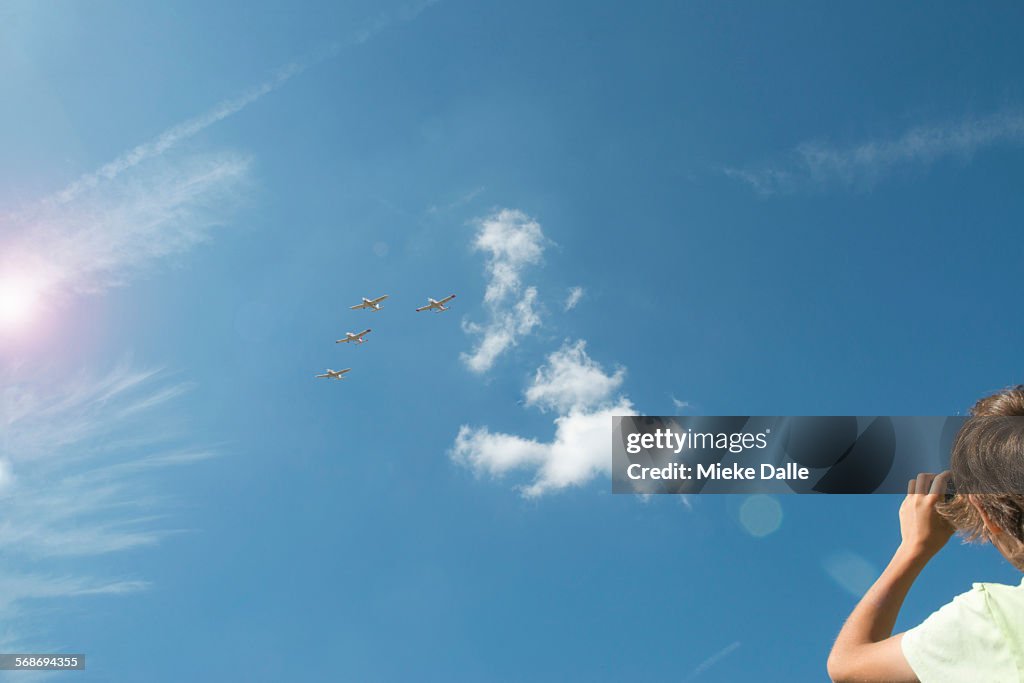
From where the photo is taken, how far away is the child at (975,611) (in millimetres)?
4570

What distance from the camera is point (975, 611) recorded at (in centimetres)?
486

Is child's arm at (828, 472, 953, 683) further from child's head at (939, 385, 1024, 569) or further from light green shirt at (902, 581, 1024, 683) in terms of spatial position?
child's head at (939, 385, 1024, 569)

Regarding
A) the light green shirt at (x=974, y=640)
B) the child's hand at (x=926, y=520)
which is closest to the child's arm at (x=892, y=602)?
the child's hand at (x=926, y=520)

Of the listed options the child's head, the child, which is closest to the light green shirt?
the child

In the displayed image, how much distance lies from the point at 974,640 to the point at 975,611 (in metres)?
0.19

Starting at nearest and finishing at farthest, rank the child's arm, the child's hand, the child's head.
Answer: the child's head
the child's arm
the child's hand

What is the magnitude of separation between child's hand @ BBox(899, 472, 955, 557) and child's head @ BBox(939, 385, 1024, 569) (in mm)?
325

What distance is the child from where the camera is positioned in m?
4.57

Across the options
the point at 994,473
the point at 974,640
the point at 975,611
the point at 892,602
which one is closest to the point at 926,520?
the point at 892,602

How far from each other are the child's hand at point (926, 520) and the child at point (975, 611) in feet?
0.27

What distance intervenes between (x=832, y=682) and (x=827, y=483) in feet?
47.3

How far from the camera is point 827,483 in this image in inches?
730

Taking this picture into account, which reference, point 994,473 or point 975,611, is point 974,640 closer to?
point 975,611

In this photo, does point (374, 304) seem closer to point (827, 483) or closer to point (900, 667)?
point (827, 483)
